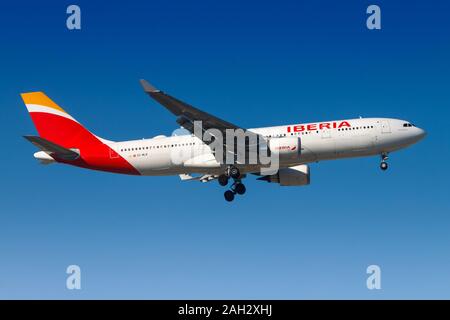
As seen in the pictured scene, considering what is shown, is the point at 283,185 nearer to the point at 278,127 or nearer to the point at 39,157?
the point at 278,127

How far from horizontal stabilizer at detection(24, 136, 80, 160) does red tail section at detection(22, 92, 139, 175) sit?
35cm

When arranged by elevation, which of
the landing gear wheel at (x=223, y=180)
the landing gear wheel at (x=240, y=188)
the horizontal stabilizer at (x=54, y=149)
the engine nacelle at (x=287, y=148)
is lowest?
the landing gear wheel at (x=240, y=188)

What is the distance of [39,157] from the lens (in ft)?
168

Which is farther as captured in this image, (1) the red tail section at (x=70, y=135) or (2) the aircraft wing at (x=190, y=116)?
(1) the red tail section at (x=70, y=135)

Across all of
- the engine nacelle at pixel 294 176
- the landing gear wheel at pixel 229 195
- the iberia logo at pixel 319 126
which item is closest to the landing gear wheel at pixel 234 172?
the landing gear wheel at pixel 229 195

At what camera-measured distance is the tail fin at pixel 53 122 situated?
53.2 m

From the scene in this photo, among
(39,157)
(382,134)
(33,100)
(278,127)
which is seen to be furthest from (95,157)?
(382,134)

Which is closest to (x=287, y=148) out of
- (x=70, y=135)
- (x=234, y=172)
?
(x=234, y=172)

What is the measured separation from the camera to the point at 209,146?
5006 centimetres

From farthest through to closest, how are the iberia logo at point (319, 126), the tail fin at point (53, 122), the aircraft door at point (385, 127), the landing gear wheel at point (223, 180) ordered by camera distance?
1. the tail fin at point (53, 122)
2. the landing gear wheel at point (223, 180)
3. the aircraft door at point (385, 127)
4. the iberia logo at point (319, 126)

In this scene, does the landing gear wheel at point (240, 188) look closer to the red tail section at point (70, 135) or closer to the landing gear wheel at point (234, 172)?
the landing gear wheel at point (234, 172)
